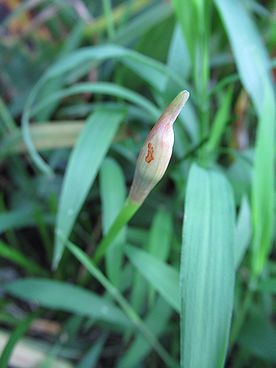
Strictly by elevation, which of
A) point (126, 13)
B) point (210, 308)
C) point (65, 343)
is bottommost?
point (65, 343)

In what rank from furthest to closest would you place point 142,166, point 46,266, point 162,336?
point 46,266 → point 162,336 → point 142,166

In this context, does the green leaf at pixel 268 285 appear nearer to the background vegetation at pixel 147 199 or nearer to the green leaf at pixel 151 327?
the background vegetation at pixel 147 199

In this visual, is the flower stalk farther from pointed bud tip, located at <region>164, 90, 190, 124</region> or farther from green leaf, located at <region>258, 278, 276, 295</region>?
green leaf, located at <region>258, 278, 276, 295</region>

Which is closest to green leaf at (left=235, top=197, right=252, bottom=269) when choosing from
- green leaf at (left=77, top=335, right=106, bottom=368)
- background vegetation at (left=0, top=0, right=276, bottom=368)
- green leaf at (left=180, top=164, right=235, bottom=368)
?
background vegetation at (left=0, top=0, right=276, bottom=368)

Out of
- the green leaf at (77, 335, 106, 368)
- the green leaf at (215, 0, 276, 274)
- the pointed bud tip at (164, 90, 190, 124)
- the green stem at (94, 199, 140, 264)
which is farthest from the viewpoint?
the green leaf at (77, 335, 106, 368)

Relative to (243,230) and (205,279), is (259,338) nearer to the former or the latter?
(243,230)

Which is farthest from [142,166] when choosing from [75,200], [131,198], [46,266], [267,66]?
[46,266]

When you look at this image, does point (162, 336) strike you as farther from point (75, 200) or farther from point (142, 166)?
point (142, 166)
